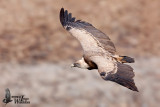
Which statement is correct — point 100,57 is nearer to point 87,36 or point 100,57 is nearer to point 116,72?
point 116,72

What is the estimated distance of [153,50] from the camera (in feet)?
85.0

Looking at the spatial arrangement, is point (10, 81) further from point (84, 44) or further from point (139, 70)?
point (84, 44)

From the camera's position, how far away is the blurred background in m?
23.5

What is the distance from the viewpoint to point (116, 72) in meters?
13.7

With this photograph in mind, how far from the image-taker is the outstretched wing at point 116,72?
13289mm

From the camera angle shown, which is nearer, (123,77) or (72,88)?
(123,77)

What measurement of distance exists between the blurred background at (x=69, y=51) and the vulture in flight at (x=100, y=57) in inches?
271

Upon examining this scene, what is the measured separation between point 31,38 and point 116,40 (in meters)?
3.67

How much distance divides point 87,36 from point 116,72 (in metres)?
2.72

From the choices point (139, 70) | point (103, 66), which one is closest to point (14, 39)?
point (139, 70)
